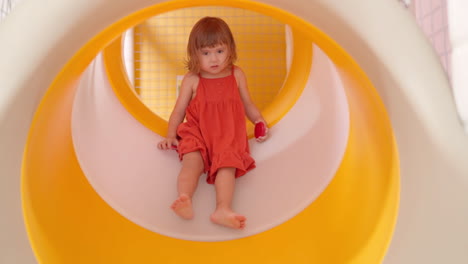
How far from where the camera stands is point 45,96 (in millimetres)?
800

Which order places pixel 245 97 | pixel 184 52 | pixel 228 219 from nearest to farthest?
pixel 228 219
pixel 245 97
pixel 184 52

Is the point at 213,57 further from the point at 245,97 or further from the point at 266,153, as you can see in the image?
the point at 266,153

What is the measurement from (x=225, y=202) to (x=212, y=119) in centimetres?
33

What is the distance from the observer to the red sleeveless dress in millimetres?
1274

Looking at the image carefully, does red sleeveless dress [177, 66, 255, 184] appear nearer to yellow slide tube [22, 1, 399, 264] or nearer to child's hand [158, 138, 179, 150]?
child's hand [158, 138, 179, 150]

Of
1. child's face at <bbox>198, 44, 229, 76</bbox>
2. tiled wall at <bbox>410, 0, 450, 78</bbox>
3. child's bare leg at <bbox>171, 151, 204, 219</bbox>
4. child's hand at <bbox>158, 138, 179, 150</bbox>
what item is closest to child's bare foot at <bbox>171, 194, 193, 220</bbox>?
child's bare leg at <bbox>171, 151, 204, 219</bbox>

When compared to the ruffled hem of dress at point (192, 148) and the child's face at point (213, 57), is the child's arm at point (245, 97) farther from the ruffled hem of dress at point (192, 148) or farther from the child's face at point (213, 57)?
the ruffled hem of dress at point (192, 148)

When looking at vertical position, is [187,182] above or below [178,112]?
below

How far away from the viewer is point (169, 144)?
1340 mm

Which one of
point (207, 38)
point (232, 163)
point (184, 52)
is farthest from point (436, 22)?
point (184, 52)

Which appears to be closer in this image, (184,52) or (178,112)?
(178,112)

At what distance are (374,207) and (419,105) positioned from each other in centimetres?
27

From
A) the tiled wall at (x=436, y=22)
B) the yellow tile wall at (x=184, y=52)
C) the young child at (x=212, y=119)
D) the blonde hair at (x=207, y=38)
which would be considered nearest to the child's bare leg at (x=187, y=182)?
the young child at (x=212, y=119)

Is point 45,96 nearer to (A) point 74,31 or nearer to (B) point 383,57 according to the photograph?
(A) point 74,31
